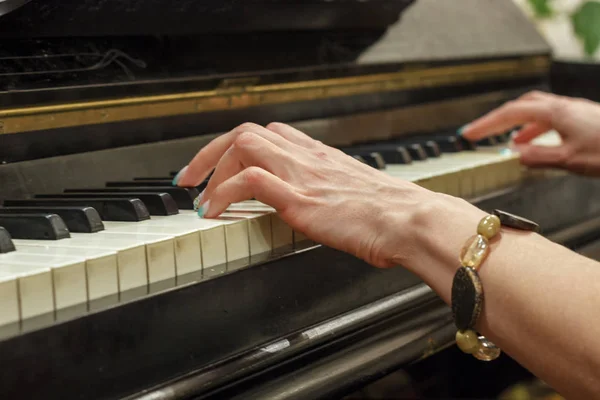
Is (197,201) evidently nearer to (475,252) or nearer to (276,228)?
(276,228)

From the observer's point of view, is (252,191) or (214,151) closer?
(252,191)

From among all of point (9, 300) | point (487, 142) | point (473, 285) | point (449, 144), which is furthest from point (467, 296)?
point (487, 142)

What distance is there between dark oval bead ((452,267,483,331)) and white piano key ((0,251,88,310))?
439mm

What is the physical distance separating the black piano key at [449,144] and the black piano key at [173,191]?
726mm

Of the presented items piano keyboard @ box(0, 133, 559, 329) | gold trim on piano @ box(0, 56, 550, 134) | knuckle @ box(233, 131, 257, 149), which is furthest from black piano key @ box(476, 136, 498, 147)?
knuckle @ box(233, 131, 257, 149)

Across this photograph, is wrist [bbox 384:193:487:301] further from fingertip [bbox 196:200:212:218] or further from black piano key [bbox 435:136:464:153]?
black piano key [bbox 435:136:464:153]

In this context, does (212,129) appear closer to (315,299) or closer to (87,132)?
(87,132)

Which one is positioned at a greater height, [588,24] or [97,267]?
[588,24]

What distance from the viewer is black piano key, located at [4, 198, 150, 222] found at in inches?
41.2

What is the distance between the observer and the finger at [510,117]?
180 cm

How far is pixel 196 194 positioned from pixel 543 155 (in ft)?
2.88

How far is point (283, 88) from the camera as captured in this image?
1.55 m

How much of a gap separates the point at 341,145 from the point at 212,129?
0.36 meters

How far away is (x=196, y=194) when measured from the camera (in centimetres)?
115
